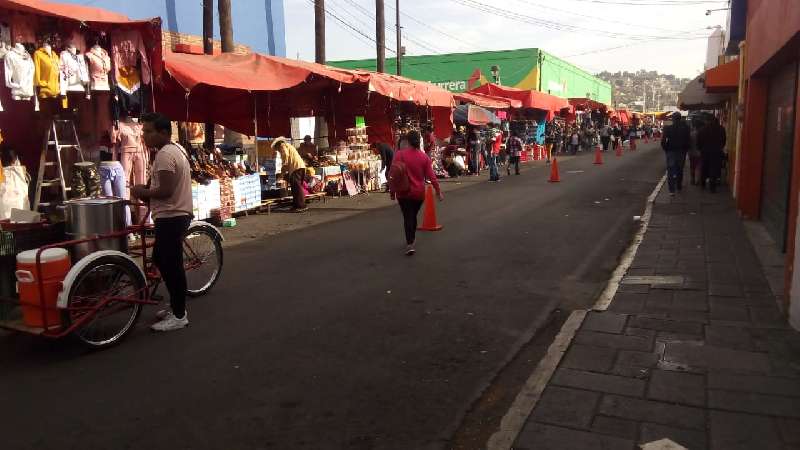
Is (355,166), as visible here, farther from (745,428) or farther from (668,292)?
(745,428)

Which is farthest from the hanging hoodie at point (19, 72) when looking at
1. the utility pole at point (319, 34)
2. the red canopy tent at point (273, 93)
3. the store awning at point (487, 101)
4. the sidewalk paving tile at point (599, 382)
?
the store awning at point (487, 101)

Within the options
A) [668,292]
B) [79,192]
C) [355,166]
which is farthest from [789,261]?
[355,166]

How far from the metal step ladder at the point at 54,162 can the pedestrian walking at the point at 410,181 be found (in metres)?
4.76

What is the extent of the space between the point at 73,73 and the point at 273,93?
6692mm

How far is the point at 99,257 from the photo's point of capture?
16.9ft

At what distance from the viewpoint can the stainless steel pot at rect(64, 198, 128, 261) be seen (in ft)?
18.0

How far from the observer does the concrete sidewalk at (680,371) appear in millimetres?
3590

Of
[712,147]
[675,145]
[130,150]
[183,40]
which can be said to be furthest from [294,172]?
[712,147]

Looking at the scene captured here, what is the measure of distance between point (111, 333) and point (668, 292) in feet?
17.3

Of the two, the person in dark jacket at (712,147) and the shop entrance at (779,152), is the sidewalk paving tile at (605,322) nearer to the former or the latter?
the shop entrance at (779,152)

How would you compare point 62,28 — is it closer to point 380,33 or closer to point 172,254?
point 172,254

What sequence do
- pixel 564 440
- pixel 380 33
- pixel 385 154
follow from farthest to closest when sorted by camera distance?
1. pixel 380 33
2. pixel 385 154
3. pixel 564 440

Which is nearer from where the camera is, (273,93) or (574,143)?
(273,93)

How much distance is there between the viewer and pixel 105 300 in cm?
512
